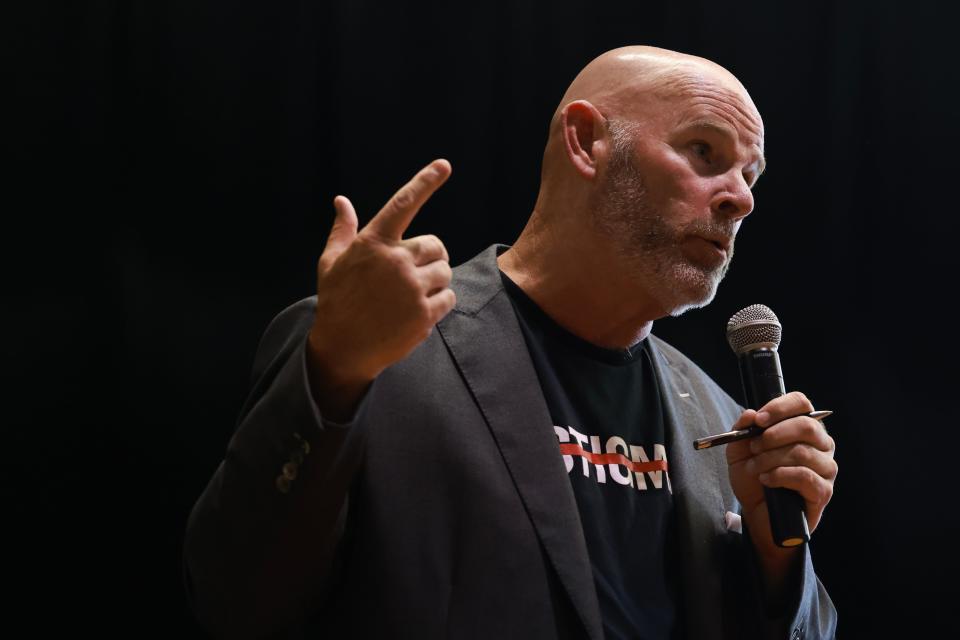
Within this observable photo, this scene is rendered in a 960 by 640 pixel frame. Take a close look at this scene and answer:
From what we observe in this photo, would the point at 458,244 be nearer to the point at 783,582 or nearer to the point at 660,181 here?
the point at 660,181

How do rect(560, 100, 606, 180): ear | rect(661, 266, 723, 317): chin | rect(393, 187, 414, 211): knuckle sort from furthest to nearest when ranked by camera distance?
rect(560, 100, 606, 180): ear
rect(661, 266, 723, 317): chin
rect(393, 187, 414, 211): knuckle

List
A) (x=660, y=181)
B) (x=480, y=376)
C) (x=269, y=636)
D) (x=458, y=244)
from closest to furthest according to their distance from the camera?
(x=269, y=636), (x=480, y=376), (x=660, y=181), (x=458, y=244)

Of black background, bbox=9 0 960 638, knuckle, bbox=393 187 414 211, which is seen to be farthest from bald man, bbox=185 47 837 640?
black background, bbox=9 0 960 638

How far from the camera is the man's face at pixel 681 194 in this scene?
58.2 inches

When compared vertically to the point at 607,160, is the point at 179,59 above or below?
above

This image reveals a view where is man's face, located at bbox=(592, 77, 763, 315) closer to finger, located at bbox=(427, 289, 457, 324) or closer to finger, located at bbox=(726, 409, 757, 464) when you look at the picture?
finger, located at bbox=(726, 409, 757, 464)

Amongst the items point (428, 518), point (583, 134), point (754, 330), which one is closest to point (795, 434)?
point (754, 330)

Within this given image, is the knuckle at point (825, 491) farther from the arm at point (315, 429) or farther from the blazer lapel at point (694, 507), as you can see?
the arm at point (315, 429)

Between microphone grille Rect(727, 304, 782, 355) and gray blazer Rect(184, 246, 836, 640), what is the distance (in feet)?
0.87

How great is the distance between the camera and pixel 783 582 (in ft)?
4.65

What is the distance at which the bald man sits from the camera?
3.35ft

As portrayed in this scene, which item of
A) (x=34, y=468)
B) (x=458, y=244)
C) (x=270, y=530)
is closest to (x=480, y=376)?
(x=270, y=530)

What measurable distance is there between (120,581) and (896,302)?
67.7 inches

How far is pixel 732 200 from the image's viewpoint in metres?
1.47
